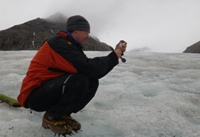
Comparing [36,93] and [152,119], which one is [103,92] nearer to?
[152,119]

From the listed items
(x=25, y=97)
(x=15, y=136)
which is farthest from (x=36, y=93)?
(x=15, y=136)

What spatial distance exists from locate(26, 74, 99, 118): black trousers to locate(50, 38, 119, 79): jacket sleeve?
0.11 m

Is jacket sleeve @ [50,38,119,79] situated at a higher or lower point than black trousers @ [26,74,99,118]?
higher

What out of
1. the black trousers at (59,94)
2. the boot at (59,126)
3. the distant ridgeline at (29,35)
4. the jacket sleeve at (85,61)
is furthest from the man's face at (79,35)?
the distant ridgeline at (29,35)

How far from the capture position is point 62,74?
354cm

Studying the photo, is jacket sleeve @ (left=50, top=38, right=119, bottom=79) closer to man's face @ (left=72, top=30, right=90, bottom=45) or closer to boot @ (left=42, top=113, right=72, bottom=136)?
man's face @ (left=72, top=30, right=90, bottom=45)

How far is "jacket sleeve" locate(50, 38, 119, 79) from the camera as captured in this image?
3422mm

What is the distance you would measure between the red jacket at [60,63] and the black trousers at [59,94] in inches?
3.1

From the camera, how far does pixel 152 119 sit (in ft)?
14.5

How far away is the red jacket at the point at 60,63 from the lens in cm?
343

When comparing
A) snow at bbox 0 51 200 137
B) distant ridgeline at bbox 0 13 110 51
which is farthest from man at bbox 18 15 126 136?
distant ridgeline at bbox 0 13 110 51

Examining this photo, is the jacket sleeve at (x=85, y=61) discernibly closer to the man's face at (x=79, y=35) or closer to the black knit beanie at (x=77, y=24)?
the man's face at (x=79, y=35)

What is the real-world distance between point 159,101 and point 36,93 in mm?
2704

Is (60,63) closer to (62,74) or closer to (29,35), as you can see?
(62,74)
